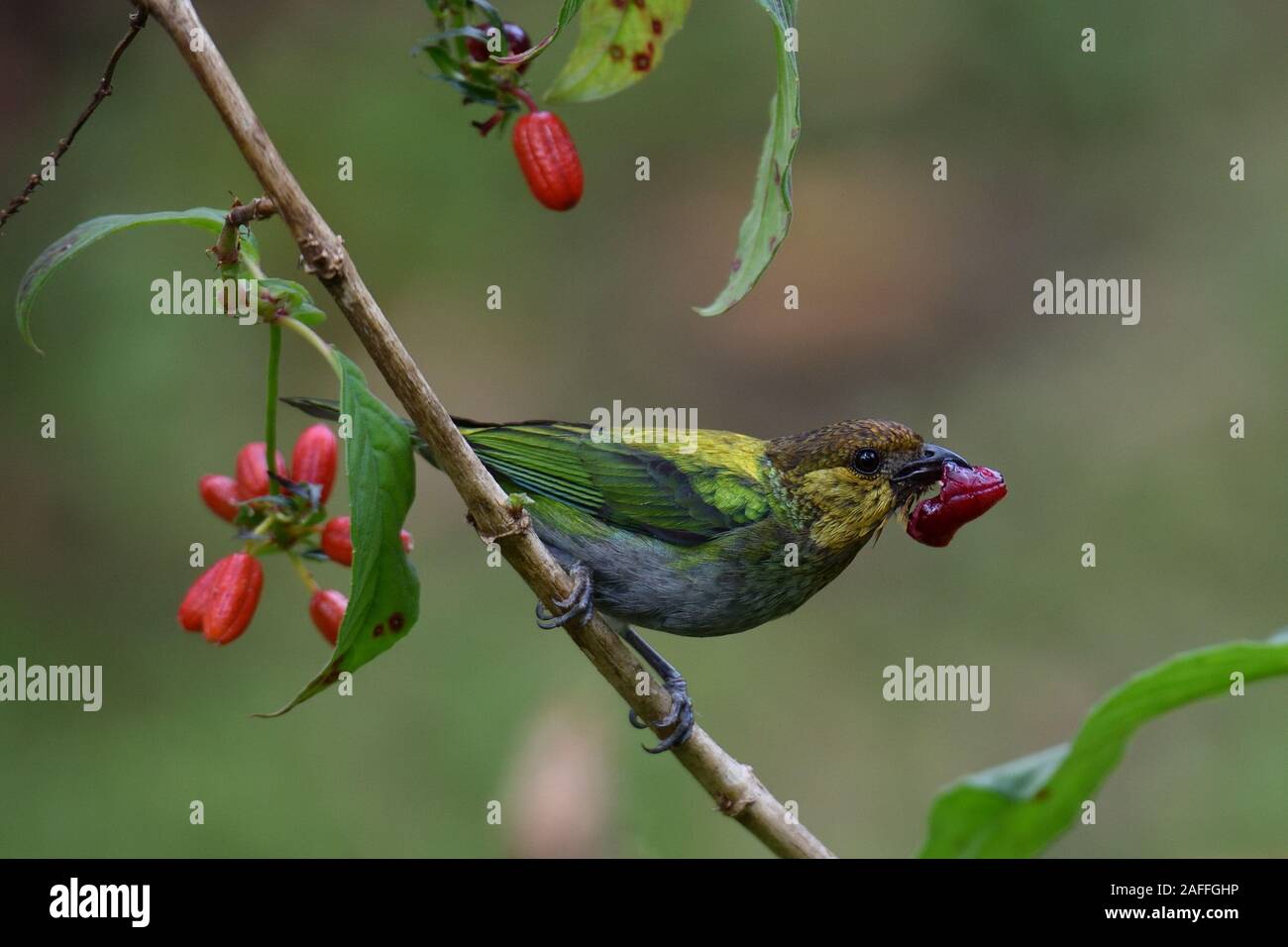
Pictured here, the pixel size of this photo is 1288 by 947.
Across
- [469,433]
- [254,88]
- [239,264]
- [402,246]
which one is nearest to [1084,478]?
[402,246]

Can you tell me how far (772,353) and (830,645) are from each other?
1.87 metres

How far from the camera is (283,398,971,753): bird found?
350cm

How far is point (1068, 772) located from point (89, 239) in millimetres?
1622

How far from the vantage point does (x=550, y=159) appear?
233 cm

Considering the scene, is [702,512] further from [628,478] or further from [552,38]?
[552,38]

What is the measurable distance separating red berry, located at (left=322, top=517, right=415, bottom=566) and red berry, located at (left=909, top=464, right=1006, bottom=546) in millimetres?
1191

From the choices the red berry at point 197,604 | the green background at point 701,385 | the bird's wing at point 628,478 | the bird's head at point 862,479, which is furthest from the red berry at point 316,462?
the green background at point 701,385

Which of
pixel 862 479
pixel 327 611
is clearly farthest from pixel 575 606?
pixel 862 479

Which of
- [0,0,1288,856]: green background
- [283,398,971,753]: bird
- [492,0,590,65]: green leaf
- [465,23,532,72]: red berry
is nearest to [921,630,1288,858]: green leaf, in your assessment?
[492,0,590,65]: green leaf

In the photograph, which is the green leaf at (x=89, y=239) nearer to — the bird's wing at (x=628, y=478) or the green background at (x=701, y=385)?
the bird's wing at (x=628, y=478)

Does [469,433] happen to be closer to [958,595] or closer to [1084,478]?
[958,595]

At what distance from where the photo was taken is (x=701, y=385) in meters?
7.59

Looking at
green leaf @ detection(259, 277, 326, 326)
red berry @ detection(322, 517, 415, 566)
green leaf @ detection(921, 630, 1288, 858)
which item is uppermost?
green leaf @ detection(259, 277, 326, 326)

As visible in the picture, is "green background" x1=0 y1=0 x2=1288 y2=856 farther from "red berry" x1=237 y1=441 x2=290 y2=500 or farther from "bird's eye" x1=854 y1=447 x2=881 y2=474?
"red berry" x1=237 y1=441 x2=290 y2=500
